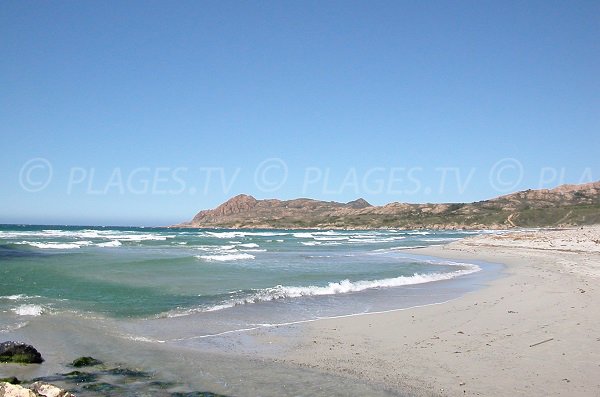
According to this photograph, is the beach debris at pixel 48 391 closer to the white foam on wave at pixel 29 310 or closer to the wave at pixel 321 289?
the wave at pixel 321 289

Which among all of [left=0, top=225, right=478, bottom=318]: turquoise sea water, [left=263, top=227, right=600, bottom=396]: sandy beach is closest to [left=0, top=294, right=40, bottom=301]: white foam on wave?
[left=0, top=225, right=478, bottom=318]: turquoise sea water

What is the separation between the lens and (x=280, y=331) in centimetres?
1044

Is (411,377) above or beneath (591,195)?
beneath

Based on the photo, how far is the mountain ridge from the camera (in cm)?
10875

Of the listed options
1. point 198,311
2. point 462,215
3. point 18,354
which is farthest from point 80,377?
point 462,215

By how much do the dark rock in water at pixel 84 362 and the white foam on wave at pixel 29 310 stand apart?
16.8ft

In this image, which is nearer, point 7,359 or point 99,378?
point 99,378

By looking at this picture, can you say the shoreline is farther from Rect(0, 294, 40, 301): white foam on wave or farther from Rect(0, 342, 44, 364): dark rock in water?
Rect(0, 294, 40, 301): white foam on wave

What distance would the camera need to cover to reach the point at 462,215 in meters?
137

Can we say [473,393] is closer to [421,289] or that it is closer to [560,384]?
[560,384]

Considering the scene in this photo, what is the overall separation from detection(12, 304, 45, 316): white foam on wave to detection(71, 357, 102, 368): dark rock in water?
16.8 feet

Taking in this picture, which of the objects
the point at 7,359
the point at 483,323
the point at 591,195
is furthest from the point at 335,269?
the point at 591,195

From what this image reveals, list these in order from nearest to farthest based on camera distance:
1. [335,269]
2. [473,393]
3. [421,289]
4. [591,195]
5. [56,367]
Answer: [473,393] < [56,367] < [421,289] < [335,269] < [591,195]

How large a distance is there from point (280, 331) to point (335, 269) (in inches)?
595
